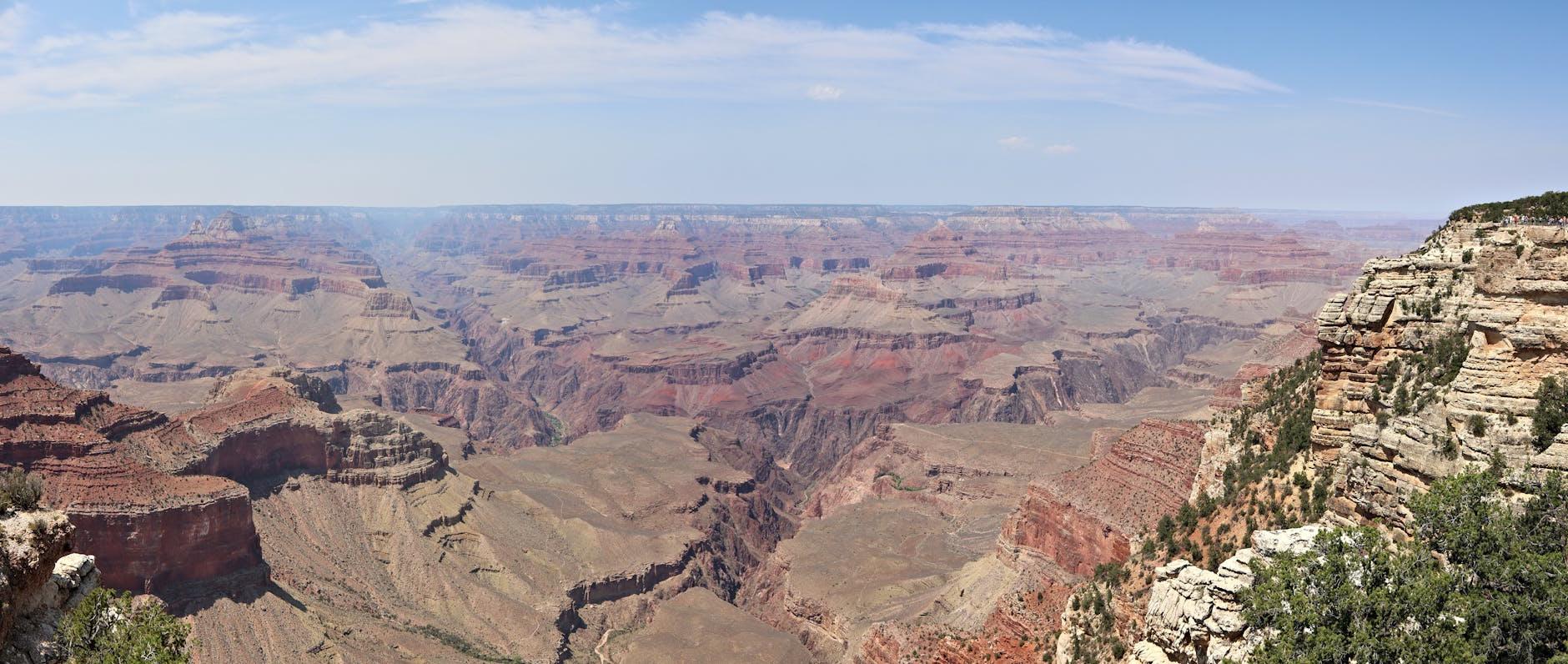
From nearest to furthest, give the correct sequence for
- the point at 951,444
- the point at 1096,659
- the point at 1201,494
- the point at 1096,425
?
the point at 1096,659 < the point at 1201,494 < the point at 951,444 < the point at 1096,425

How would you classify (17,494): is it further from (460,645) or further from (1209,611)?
(460,645)

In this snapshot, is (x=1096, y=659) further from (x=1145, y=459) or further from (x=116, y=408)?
(x=116, y=408)

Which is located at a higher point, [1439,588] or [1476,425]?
[1476,425]

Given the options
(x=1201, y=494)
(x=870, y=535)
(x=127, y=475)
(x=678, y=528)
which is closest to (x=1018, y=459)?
(x=870, y=535)

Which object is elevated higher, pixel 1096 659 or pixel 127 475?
pixel 1096 659

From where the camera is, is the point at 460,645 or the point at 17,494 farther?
the point at 460,645

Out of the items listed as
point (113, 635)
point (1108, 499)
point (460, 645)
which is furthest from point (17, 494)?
point (1108, 499)

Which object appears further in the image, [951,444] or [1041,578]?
→ [951,444]
